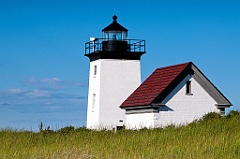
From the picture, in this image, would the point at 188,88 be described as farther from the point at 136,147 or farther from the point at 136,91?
the point at 136,147

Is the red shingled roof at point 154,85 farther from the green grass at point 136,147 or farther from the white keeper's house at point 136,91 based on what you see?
the green grass at point 136,147

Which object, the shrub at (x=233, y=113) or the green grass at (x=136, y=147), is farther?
the shrub at (x=233, y=113)

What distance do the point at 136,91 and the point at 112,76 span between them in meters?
2.33

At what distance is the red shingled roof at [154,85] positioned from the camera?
81.7ft

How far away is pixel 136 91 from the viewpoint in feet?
88.8

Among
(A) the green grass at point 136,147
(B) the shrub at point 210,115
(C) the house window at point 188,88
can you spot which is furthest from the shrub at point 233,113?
(A) the green grass at point 136,147

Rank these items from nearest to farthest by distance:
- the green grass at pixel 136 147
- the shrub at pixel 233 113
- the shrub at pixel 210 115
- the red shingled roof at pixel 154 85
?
the green grass at pixel 136 147
the shrub at pixel 233 113
the shrub at pixel 210 115
the red shingled roof at pixel 154 85

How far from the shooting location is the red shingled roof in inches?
980

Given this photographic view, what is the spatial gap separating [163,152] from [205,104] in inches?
573

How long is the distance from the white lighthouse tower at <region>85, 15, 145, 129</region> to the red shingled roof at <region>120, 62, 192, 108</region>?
5.09ft

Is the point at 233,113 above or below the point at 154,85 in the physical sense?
below

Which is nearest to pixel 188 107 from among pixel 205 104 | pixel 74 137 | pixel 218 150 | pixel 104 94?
pixel 205 104

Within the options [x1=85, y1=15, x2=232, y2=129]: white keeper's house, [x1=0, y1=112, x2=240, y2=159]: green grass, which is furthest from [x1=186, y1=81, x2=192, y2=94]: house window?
[x1=0, y1=112, x2=240, y2=159]: green grass

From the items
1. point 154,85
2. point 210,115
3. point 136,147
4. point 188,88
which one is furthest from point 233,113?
point 136,147
